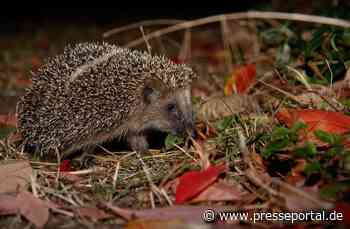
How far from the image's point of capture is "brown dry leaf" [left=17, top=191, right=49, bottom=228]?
146 inches

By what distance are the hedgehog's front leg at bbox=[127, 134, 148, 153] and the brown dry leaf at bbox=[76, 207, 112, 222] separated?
62.7 inches

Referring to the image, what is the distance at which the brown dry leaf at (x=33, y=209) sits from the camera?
146 inches

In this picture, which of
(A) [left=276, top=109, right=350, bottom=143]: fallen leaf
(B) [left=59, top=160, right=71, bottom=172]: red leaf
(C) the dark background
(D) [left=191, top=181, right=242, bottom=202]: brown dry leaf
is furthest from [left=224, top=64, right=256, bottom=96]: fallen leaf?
(C) the dark background

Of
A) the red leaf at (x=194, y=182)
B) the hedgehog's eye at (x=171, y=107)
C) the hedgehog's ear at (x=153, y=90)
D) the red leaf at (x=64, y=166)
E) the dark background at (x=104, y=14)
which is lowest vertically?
the red leaf at (x=194, y=182)

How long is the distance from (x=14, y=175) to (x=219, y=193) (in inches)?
69.4

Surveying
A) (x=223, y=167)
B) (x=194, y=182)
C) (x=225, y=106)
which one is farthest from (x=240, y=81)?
(x=194, y=182)

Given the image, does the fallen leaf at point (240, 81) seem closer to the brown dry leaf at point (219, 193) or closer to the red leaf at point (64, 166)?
the red leaf at point (64, 166)

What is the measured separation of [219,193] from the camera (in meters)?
3.88

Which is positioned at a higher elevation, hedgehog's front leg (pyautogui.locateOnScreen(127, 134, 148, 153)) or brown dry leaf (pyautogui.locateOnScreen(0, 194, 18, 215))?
hedgehog's front leg (pyautogui.locateOnScreen(127, 134, 148, 153))

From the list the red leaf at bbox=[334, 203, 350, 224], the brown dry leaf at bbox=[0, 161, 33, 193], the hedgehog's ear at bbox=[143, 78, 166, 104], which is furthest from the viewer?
the hedgehog's ear at bbox=[143, 78, 166, 104]

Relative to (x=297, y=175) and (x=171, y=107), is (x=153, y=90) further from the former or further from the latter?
(x=297, y=175)

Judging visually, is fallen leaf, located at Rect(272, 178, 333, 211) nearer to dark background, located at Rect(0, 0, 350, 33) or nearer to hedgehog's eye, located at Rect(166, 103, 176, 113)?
hedgehog's eye, located at Rect(166, 103, 176, 113)

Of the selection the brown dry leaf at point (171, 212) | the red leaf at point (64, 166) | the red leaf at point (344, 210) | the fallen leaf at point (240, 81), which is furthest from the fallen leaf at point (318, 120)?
the red leaf at point (64, 166)

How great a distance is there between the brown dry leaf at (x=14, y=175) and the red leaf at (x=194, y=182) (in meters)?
→ 1.33
